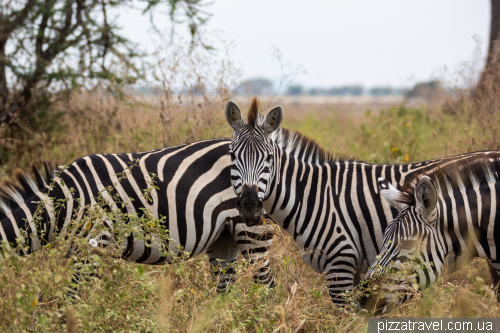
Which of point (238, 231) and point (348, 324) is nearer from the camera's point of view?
point (348, 324)

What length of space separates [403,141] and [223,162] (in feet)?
19.2

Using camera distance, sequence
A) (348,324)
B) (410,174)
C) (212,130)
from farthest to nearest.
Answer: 1. (212,130)
2. (410,174)
3. (348,324)

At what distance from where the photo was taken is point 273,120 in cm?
384

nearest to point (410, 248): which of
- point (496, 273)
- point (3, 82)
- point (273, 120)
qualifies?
point (496, 273)

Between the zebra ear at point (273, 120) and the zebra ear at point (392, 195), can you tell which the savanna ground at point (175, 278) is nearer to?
the zebra ear at point (392, 195)

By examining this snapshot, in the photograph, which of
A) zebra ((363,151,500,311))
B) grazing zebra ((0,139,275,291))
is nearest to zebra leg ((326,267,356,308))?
zebra ((363,151,500,311))

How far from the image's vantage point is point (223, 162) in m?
4.07

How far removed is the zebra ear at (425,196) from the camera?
9.46 ft

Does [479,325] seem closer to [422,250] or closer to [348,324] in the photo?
[422,250]

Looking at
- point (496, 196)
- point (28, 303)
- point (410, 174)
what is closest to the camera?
point (28, 303)

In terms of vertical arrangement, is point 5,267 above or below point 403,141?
below

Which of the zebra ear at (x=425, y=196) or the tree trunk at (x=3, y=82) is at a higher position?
the tree trunk at (x=3, y=82)

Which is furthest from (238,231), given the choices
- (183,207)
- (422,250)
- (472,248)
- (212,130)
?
(212,130)

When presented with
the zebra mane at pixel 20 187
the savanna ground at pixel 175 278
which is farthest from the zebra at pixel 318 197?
the zebra mane at pixel 20 187
